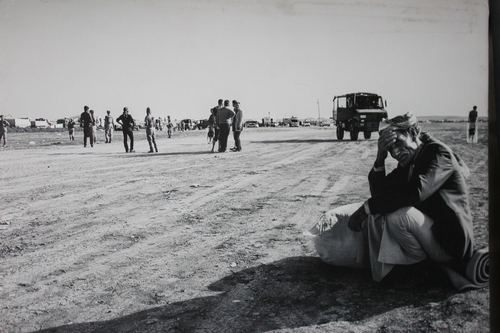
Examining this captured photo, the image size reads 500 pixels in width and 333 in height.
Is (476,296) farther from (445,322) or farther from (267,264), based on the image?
(267,264)

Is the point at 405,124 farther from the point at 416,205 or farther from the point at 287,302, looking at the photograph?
the point at 287,302

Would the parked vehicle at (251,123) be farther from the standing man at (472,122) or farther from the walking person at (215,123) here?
the standing man at (472,122)

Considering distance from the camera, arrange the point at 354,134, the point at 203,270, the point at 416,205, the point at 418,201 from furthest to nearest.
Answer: the point at 354,134 → the point at 203,270 → the point at 416,205 → the point at 418,201

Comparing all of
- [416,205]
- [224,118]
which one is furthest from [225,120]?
[416,205]

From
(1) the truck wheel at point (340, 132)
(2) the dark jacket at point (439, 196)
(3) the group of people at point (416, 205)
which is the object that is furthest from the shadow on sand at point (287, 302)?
(1) the truck wheel at point (340, 132)

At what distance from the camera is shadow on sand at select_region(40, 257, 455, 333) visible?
2465 mm

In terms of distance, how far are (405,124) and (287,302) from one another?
1.49m

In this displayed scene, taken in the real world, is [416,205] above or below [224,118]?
below

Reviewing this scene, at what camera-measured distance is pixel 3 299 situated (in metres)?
2.90

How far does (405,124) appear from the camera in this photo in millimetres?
2467

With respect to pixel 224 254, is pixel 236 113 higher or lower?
higher

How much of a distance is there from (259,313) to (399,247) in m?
1.09

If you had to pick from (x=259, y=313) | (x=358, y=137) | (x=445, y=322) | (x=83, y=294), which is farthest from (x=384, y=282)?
(x=358, y=137)

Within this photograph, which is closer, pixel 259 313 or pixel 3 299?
pixel 259 313
